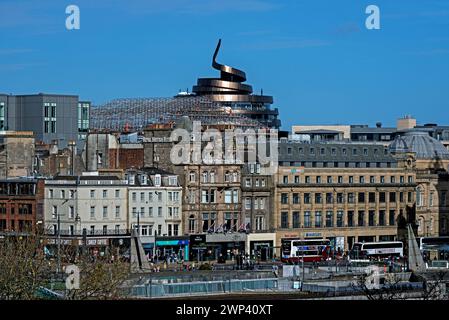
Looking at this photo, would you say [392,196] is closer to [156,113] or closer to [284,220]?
[284,220]

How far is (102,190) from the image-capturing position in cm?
6994

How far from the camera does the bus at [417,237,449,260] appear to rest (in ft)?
254

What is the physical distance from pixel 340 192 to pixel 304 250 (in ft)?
29.0

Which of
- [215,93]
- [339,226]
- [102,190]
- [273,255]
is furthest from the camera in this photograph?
[215,93]

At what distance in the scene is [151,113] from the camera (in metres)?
103

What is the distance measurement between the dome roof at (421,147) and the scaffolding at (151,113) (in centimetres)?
1194

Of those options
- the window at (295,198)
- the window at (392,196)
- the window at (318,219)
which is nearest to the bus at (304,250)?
the window at (295,198)

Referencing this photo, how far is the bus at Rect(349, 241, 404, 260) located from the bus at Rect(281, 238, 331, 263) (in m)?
1.76

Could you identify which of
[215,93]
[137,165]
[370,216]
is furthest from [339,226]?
[215,93]

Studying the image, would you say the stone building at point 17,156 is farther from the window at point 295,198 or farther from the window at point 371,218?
the window at point 371,218

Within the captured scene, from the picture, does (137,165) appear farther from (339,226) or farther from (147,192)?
(339,226)
